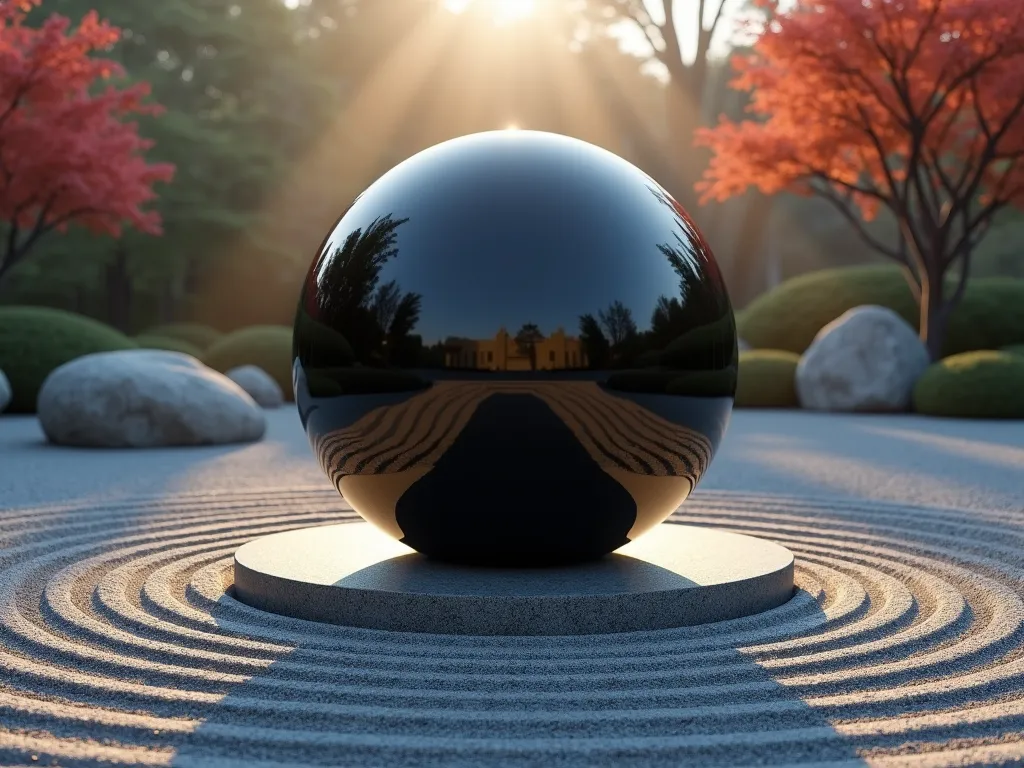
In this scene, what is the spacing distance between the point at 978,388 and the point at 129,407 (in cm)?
1360

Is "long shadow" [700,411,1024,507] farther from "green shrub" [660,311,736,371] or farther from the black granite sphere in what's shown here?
the black granite sphere

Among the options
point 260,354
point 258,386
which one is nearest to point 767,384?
point 258,386

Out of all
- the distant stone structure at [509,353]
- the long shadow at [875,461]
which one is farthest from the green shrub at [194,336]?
the distant stone structure at [509,353]

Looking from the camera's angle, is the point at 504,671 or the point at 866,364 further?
the point at 866,364

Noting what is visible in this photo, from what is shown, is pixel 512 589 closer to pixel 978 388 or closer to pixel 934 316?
pixel 978 388

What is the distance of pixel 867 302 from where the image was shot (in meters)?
25.9

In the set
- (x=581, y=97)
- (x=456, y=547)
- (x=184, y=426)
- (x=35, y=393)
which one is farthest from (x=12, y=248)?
(x=581, y=97)

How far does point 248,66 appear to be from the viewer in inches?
1405

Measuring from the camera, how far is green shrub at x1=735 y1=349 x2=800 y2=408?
71.9 feet

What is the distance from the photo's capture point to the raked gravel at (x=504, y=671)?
3.51m

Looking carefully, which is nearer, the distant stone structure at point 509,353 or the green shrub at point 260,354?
the distant stone structure at point 509,353

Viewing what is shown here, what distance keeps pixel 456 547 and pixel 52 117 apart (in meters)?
16.1

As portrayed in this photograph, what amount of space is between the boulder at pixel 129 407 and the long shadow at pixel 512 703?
9.30 metres

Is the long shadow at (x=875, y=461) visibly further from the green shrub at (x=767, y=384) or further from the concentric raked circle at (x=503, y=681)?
the concentric raked circle at (x=503, y=681)
